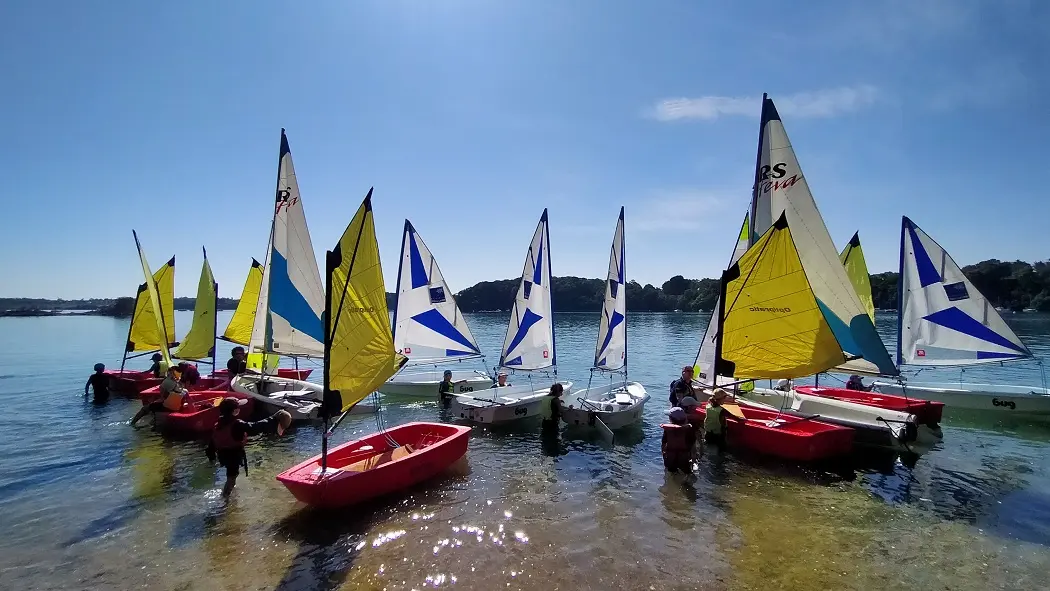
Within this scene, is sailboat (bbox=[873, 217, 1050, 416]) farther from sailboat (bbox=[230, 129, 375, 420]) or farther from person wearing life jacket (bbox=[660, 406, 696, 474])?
sailboat (bbox=[230, 129, 375, 420])

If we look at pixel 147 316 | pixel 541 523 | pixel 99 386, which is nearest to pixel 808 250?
pixel 541 523

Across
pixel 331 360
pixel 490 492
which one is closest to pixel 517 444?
pixel 490 492

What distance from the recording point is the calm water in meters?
9.05

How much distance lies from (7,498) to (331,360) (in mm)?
9463

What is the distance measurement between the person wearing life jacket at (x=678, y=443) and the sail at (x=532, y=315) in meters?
8.63

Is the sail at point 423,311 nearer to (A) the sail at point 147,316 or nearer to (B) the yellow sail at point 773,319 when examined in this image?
(B) the yellow sail at point 773,319

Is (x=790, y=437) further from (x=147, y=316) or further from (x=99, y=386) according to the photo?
(x=147, y=316)

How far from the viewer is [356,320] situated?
1200cm

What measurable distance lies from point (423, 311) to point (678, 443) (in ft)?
44.2

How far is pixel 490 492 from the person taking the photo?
12984 mm

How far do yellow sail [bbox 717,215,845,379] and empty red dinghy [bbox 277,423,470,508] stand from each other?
8.92 m

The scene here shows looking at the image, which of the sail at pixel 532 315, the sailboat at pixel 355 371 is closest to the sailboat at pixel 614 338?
the sail at pixel 532 315

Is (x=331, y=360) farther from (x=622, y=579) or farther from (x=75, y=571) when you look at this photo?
(x=622, y=579)

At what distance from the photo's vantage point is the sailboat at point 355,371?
438 inches
